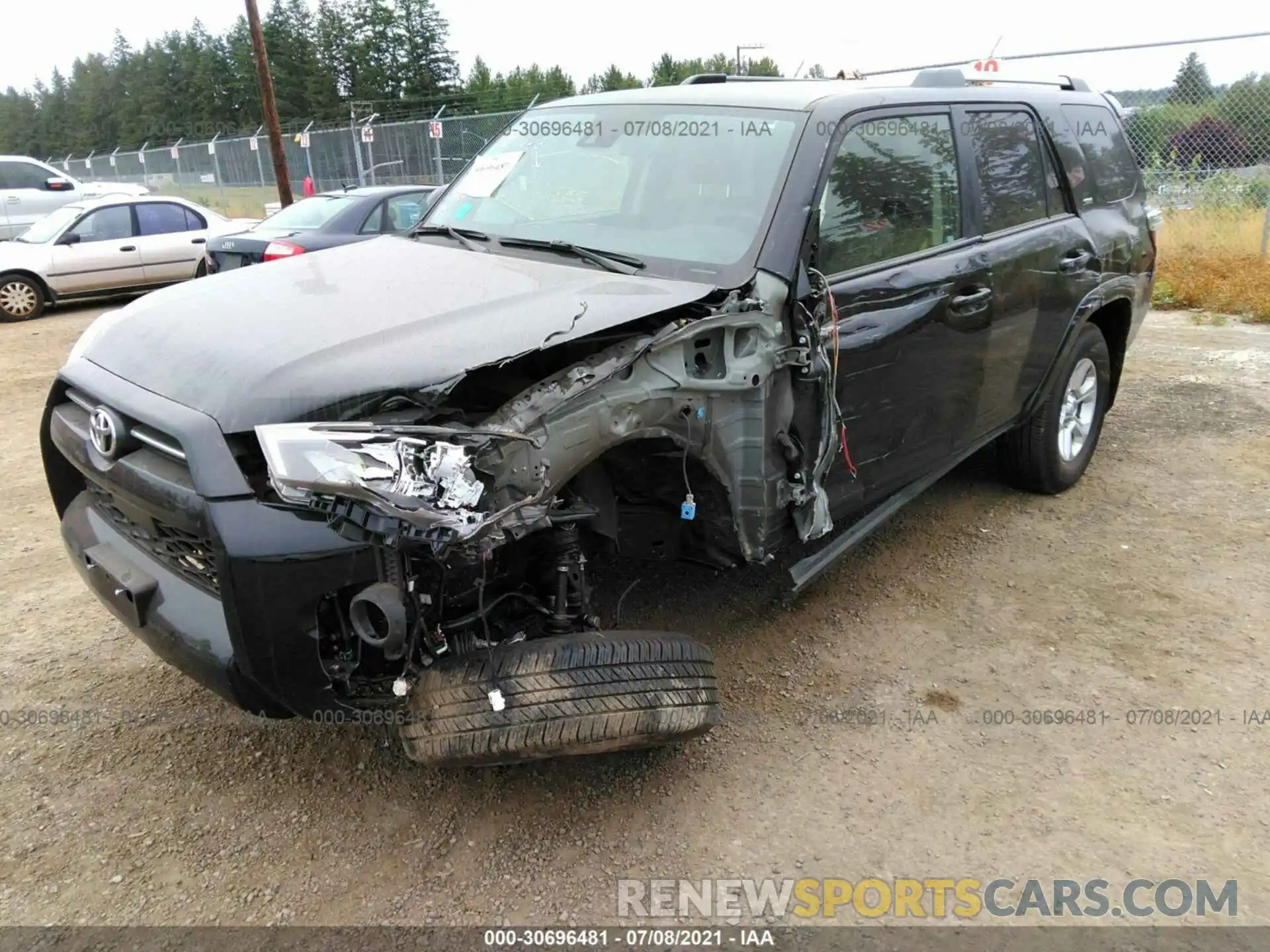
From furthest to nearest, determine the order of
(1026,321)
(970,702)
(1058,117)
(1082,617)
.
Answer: (1058,117) < (1026,321) < (1082,617) < (970,702)

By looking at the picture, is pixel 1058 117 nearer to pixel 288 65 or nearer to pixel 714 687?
pixel 714 687

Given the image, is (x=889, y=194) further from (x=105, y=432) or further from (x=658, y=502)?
(x=105, y=432)

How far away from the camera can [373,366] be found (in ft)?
7.36

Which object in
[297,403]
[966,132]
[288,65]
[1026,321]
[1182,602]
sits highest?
[288,65]

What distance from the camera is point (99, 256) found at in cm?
1098

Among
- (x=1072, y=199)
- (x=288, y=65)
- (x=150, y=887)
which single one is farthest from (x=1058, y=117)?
(x=288, y=65)

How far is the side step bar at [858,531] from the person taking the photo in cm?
328

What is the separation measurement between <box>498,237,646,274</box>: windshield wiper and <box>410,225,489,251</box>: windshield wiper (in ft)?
0.44

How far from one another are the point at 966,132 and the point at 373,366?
9.20 ft

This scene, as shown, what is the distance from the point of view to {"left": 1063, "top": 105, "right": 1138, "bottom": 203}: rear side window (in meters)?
4.64

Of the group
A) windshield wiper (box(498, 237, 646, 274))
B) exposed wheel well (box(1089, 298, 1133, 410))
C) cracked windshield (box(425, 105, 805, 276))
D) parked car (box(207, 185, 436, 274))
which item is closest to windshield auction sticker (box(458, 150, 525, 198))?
cracked windshield (box(425, 105, 805, 276))

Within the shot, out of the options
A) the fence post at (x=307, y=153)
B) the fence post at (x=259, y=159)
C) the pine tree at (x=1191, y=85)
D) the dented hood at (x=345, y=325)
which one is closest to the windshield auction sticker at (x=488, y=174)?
the dented hood at (x=345, y=325)

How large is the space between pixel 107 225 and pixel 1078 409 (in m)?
11.0

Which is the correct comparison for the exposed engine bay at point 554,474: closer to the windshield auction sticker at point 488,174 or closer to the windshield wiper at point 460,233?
the windshield wiper at point 460,233
